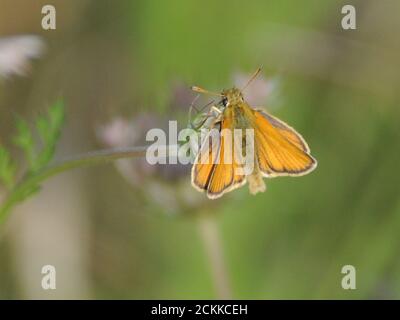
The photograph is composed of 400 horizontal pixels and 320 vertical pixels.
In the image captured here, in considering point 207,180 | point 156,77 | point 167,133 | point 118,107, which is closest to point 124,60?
point 156,77

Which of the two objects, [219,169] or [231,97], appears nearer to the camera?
[219,169]

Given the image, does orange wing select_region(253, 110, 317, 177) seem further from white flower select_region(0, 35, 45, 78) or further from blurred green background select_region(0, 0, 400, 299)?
blurred green background select_region(0, 0, 400, 299)

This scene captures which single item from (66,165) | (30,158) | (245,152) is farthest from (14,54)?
(245,152)

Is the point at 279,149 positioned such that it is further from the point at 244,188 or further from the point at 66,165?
the point at 244,188

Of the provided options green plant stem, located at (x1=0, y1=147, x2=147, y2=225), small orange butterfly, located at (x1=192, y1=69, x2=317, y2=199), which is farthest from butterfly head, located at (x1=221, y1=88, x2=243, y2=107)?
green plant stem, located at (x1=0, y1=147, x2=147, y2=225)

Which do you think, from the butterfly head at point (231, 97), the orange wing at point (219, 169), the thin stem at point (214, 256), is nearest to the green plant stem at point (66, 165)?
the orange wing at point (219, 169)
